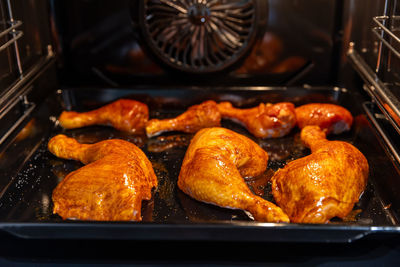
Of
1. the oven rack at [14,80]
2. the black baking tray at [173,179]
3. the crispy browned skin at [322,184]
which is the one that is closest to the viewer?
the black baking tray at [173,179]

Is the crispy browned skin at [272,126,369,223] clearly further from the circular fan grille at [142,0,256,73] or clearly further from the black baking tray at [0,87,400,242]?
the circular fan grille at [142,0,256,73]

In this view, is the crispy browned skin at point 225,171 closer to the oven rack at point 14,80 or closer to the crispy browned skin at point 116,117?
the crispy browned skin at point 116,117

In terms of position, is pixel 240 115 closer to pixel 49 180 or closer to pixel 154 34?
pixel 154 34

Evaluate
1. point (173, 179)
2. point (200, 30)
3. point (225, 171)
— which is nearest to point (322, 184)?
point (225, 171)

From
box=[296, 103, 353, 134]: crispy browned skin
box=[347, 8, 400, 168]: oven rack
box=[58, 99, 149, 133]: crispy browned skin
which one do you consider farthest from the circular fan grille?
box=[347, 8, 400, 168]: oven rack

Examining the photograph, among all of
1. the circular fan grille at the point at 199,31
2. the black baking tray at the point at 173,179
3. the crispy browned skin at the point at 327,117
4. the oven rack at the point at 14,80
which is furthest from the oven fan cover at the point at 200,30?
the oven rack at the point at 14,80

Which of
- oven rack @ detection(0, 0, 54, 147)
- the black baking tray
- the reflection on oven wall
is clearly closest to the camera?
the black baking tray
